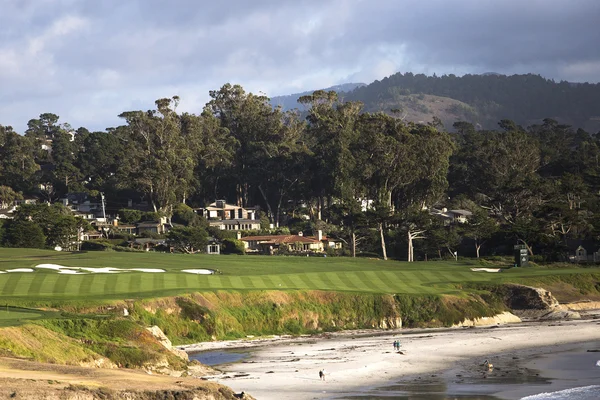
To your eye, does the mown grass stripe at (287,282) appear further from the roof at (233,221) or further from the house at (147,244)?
the roof at (233,221)

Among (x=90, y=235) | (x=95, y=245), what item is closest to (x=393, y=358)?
(x=95, y=245)

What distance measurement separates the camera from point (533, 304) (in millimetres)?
70812

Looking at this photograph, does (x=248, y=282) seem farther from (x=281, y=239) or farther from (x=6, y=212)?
(x=6, y=212)

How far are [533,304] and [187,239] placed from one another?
51950 millimetres

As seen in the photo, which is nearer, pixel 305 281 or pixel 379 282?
pixel 305 281

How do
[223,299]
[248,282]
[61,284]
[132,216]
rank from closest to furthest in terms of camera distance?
[223,299] → [61,284] → [248,282] → [132,216]

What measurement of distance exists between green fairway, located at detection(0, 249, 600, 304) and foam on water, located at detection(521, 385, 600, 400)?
1017 inches

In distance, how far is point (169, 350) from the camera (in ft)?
146

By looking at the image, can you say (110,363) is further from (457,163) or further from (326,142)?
(457,163)

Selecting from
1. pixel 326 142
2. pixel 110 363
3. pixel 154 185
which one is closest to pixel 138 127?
pixel 154 185

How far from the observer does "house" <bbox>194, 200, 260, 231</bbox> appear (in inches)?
5468

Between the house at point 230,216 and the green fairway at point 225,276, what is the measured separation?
42.7m

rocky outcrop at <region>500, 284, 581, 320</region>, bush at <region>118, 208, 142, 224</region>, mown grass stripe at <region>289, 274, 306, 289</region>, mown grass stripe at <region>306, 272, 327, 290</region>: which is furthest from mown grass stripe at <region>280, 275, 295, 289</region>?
bush at <region>118, 208, 142, 224</region>

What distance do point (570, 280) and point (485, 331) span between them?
726 inches
